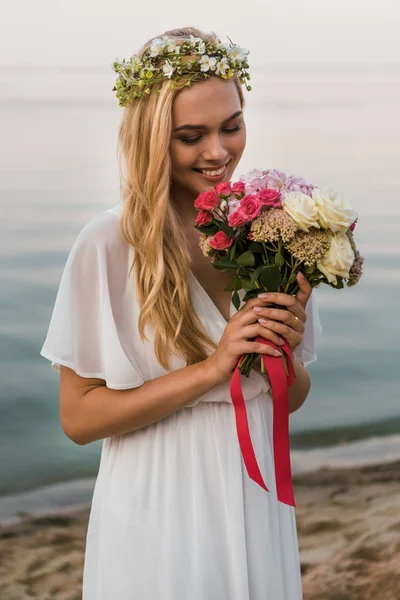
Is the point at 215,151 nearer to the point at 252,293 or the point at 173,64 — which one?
the point at 173,64

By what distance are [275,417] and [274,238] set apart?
0.42 metres

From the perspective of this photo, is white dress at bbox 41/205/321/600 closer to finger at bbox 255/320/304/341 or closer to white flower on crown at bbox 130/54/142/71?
finger at bbox 255/320/304/341

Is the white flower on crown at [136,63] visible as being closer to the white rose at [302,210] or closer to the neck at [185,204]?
the neck at [185,204]

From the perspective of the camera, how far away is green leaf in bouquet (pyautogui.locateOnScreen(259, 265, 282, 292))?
6.45ft

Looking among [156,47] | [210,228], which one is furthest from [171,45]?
[210,228]

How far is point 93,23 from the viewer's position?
5.11m

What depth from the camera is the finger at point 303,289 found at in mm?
1986

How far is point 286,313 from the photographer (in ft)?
6.61

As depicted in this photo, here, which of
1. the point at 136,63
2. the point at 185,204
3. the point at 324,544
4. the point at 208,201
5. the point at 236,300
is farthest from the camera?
the point at 324,544

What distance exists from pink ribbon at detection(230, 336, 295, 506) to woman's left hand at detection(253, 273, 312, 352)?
4 cm

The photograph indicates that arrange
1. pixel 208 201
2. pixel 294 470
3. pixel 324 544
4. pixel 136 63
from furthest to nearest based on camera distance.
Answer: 1. pixel 294 470
2. pixel 324 544
3. pixel 136 63
4. pixel 208 201

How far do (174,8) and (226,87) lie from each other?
319cm

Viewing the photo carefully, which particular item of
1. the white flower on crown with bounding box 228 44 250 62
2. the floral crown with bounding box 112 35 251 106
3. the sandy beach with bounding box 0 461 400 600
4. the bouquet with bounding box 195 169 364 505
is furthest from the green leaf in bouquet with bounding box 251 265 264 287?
the sandy beach with bounding box 0 461 400 600

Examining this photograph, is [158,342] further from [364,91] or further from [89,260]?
[364,91]
